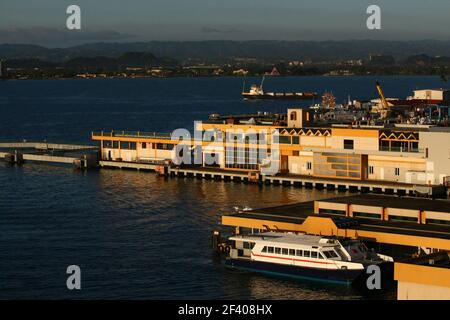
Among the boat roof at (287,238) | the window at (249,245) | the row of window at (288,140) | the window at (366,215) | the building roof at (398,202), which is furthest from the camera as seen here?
the row of window at (288,140)

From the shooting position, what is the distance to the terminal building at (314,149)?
40.9 meters

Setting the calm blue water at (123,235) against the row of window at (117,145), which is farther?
the row of window at (117,145)

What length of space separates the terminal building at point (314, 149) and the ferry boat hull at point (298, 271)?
15.3 metres

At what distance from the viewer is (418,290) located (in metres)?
19.1

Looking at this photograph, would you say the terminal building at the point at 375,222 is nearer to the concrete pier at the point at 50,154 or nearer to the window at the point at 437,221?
the window at the point at 437,221

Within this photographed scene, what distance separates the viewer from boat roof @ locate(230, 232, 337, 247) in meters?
24.9

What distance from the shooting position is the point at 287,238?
2569cm

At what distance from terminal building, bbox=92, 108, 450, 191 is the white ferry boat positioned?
1519 cm

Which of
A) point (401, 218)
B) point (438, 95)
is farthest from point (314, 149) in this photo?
point (438, 95)

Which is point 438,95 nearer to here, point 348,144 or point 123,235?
point 348,144

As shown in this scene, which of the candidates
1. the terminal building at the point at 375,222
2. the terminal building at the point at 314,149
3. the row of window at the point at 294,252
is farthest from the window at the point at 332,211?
the terminal building at the point at 314,149

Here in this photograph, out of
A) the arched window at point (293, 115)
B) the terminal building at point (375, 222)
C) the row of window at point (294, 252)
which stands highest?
the arched window at point (293, 115)

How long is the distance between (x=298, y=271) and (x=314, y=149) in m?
20.6
